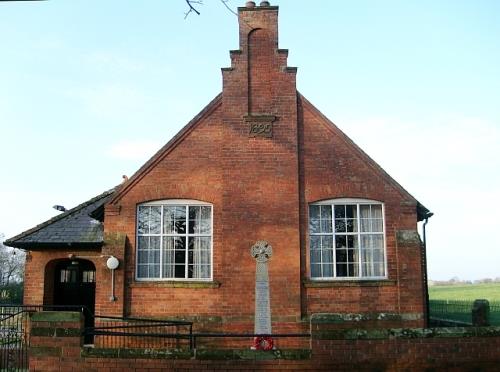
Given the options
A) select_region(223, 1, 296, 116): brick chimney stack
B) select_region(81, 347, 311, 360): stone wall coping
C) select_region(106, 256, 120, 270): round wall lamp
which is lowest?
select_region(81, 347, 311, 360): stone wall coping

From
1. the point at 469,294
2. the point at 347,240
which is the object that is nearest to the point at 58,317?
the point at 347,240

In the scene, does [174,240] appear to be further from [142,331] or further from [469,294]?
[469,294]

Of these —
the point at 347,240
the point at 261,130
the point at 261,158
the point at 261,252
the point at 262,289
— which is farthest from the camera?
the point at 261,130

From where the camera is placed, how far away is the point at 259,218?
14742mm

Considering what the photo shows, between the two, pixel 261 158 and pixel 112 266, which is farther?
pixel 261 158

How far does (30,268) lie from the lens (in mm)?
16547

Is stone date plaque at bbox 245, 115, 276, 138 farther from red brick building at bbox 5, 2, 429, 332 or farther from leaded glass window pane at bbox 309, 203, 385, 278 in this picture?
leaded glass window pane at bbox 309, 203, 385, 278

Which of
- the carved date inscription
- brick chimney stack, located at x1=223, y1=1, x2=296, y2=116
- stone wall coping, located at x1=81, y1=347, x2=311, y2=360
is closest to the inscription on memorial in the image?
the carved date inscription

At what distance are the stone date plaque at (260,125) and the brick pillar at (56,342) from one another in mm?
7817

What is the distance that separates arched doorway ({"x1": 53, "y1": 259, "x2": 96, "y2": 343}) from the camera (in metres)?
17.2

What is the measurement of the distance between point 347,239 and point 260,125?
4018mm

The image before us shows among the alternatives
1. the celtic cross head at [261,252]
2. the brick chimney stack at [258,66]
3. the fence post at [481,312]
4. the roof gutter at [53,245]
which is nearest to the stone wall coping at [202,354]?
the celtic cross head at [261,252]

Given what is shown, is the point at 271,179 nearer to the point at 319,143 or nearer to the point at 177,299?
the point at 319,143

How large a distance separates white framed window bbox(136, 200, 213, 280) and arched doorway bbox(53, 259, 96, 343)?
3363 millimetres
